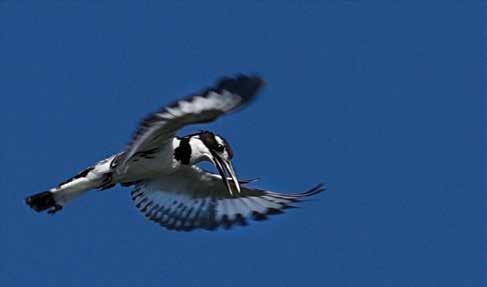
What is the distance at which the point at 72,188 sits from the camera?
9586 mm

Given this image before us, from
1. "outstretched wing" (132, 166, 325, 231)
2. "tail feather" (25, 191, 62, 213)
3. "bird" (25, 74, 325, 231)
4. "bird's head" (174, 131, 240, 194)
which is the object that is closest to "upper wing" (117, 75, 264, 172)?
"bird" (25, 74, 325, 231)

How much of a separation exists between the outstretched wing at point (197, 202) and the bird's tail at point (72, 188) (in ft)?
3.25

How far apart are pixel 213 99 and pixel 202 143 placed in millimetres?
1544

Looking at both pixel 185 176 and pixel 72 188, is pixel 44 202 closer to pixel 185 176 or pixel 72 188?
pixel 72 188

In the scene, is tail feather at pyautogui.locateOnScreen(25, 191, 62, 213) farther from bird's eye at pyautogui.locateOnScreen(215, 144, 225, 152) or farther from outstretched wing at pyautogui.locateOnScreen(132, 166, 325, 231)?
bird's eye at pyautogui.locateOnScreen(215, 144, 225, 152)

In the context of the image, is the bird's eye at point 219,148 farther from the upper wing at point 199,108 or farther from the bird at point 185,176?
the upper wing at point 199,108

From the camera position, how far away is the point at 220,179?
10430 mm

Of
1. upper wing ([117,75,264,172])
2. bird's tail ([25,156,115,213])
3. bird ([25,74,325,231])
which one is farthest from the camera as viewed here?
bird's tail ([25,156,115,213])

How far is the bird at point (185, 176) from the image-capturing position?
Result: 811 centimetres

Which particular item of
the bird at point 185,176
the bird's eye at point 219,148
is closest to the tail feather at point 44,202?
the bird at point 185,176

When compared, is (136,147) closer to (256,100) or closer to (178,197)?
(256,100)

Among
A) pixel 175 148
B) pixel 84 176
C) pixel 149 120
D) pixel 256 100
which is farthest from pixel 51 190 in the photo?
pixel 256 100

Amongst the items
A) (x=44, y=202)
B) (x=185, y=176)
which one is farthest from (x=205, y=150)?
(x=44, y=202)

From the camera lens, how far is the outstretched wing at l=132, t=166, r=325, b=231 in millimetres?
10445
